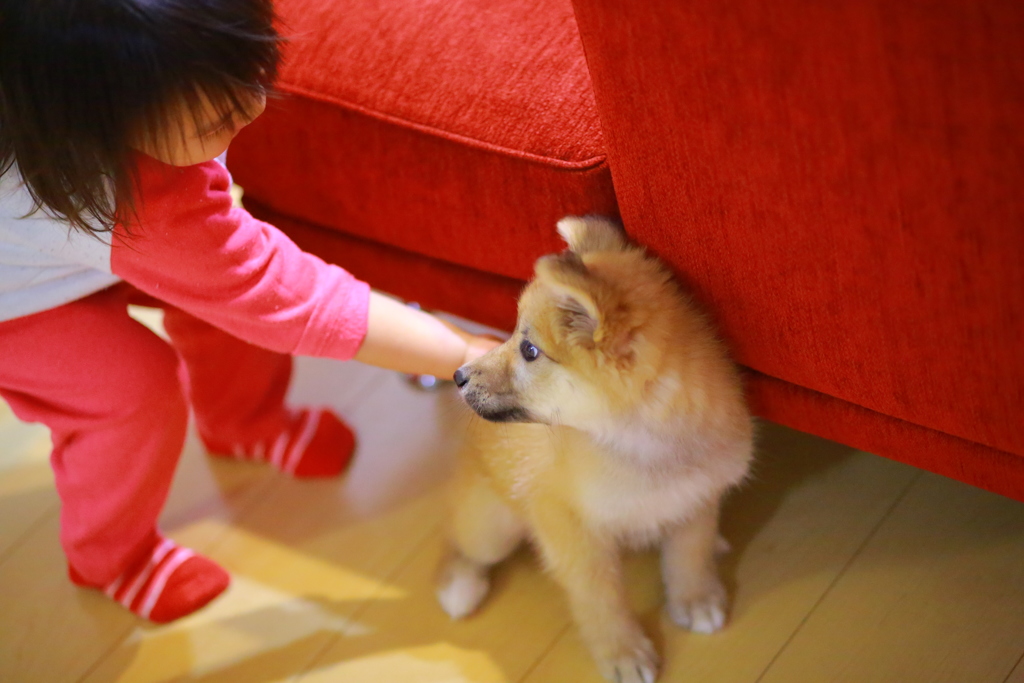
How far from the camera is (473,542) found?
1.13 meters

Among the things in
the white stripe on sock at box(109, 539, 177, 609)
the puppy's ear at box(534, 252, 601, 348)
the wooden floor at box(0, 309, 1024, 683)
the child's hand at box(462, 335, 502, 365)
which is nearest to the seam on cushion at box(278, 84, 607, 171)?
the puppy's ear at box(534, 252, 601, 348)

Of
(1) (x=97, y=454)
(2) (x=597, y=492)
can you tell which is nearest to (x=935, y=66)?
(2) (x=597, y=492)

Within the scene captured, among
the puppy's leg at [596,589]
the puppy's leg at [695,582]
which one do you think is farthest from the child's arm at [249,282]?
the puppy's leg at [695,582]

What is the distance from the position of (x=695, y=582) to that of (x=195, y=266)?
0.70 meters

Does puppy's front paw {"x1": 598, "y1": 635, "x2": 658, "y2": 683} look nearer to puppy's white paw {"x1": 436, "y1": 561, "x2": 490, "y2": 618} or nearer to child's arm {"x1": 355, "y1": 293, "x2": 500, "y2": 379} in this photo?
puppy's white paw {"x1": 436, "y1": 561, "x2": 490, "y2": 618}

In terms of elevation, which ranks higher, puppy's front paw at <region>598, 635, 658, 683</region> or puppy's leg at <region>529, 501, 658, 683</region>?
puppy's leg at <region>529, 501, 658, 683</region>

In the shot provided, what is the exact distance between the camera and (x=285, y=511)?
1363 millimetres

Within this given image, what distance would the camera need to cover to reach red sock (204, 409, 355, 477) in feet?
4.58

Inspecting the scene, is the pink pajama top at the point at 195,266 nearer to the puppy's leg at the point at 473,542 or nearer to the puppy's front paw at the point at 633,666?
the puppy's leg at the point at 473,542

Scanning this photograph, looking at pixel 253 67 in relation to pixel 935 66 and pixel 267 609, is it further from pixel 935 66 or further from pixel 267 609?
pixel 267 609

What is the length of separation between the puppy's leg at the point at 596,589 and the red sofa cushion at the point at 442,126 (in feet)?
1.02

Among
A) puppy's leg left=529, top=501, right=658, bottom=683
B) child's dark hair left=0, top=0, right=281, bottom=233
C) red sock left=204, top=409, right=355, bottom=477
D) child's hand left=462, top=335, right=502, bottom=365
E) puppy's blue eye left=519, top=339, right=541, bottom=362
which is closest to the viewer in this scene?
child's dark hair left=0, top=0, right=281, bottom=233

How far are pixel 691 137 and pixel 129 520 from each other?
915mm

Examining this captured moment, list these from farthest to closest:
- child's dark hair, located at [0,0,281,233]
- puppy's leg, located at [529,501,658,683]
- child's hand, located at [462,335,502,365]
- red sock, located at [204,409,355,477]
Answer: red sock, located at [204,409,355,477]
child's hand, located at [462,335,502,365]
puppy's leg, located at [529,501,658,683]
child's dark hair, located at [0,0,281,233]
